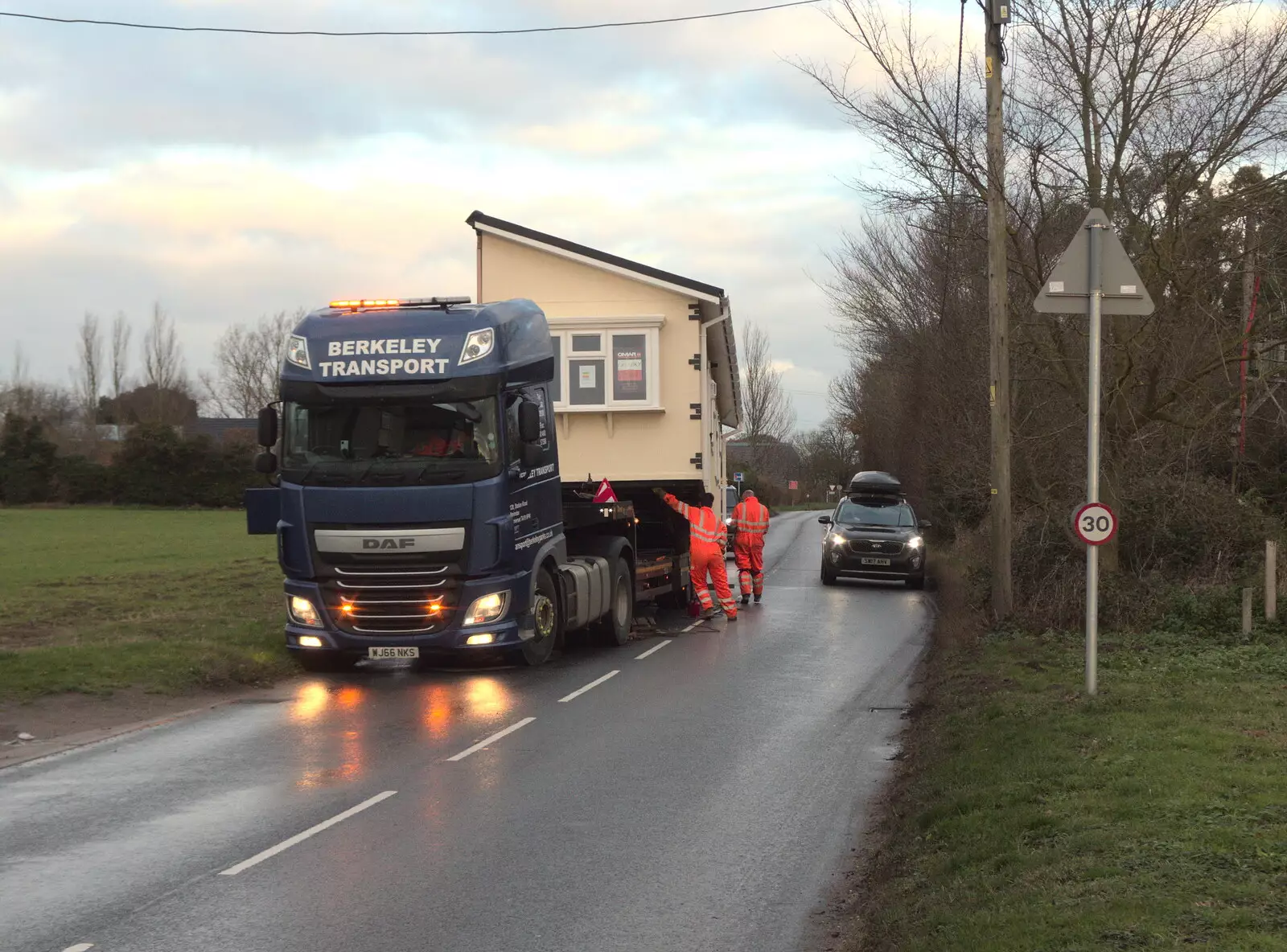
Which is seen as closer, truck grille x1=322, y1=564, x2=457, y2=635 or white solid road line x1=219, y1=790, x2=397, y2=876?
white solid road line x1=219, y1=790, x2=397, y2=876

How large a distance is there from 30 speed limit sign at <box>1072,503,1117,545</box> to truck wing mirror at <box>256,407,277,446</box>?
782 centimetres

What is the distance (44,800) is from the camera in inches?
319

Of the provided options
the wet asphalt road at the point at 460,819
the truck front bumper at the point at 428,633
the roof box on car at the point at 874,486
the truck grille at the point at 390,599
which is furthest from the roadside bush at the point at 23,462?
the wet asphalt road at the point at 460,819

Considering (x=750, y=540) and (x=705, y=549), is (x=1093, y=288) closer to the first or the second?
(x=705, y=549)

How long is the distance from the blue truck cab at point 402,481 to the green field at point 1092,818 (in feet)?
14.7

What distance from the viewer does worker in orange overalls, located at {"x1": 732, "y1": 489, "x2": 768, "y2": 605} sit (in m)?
20.4

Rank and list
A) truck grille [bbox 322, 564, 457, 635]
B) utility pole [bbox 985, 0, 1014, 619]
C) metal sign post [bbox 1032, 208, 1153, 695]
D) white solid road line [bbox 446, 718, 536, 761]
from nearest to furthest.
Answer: white solid road line [bbox 446, 718, 536, 761]
metal sign post [bbox 1032, 208, 1153, 695]
truck grille [bbox 322, 564, 457, 635]
utility pole [bbox 985, 0, 1014, 619]

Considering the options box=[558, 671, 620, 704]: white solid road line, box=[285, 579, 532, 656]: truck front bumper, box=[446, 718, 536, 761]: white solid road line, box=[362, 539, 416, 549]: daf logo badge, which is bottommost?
box=[558, 671, 620, 704]: white solid road line

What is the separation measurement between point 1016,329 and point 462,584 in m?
9.13

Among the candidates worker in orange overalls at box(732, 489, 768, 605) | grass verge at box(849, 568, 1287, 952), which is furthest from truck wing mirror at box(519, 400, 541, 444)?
worker in orange overalls at box(732, 489, 768, 605)

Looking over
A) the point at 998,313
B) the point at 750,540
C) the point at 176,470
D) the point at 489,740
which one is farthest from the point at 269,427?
the point at 176,470

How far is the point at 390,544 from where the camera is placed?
12.9 meters

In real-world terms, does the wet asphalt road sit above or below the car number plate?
below

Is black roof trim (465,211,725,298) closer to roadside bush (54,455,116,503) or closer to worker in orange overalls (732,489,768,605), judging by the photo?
worker in orange overalls (732,489,768,605)
